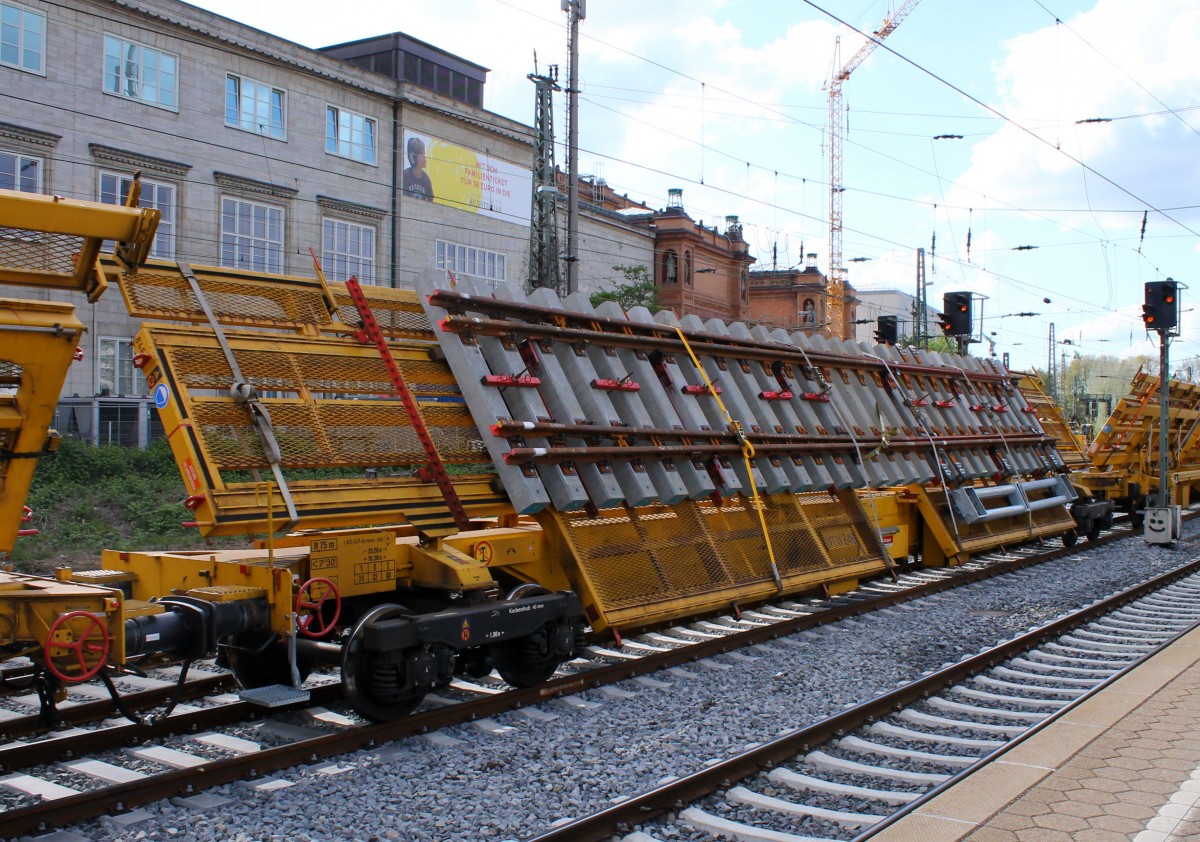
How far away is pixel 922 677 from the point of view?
8.30 metres

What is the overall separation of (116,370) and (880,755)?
910 inches

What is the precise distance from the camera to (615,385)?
930cm

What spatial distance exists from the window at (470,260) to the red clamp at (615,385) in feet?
74.2

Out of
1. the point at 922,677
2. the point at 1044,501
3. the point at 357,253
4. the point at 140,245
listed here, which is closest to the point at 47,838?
Result: the point at 140,245

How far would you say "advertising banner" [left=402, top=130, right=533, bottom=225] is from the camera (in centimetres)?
3128

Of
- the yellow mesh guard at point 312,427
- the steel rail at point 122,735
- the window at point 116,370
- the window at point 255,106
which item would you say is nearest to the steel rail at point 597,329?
the yellow mesh guard at point 312,427

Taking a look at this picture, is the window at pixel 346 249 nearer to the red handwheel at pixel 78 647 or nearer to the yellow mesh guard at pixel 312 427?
the yellow mesh guard at pixel 312 427

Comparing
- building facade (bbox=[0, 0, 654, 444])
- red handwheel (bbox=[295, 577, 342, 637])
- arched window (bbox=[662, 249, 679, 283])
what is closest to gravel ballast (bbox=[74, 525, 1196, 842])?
red handwheel (bbox=[295, 577, 342, 637])

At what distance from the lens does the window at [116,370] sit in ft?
79.9

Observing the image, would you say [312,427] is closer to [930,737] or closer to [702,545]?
[702,545]

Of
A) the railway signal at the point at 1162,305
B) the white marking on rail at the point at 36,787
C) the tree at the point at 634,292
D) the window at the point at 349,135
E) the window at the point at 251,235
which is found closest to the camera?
the white marking on rail at the point at 36,787

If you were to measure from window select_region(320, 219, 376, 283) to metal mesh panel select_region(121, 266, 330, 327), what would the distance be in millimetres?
21306

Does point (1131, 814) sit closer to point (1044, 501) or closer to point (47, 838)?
point (47, 838)

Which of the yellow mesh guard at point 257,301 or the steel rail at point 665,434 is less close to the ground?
the yellow mesh guard at point 257,301
